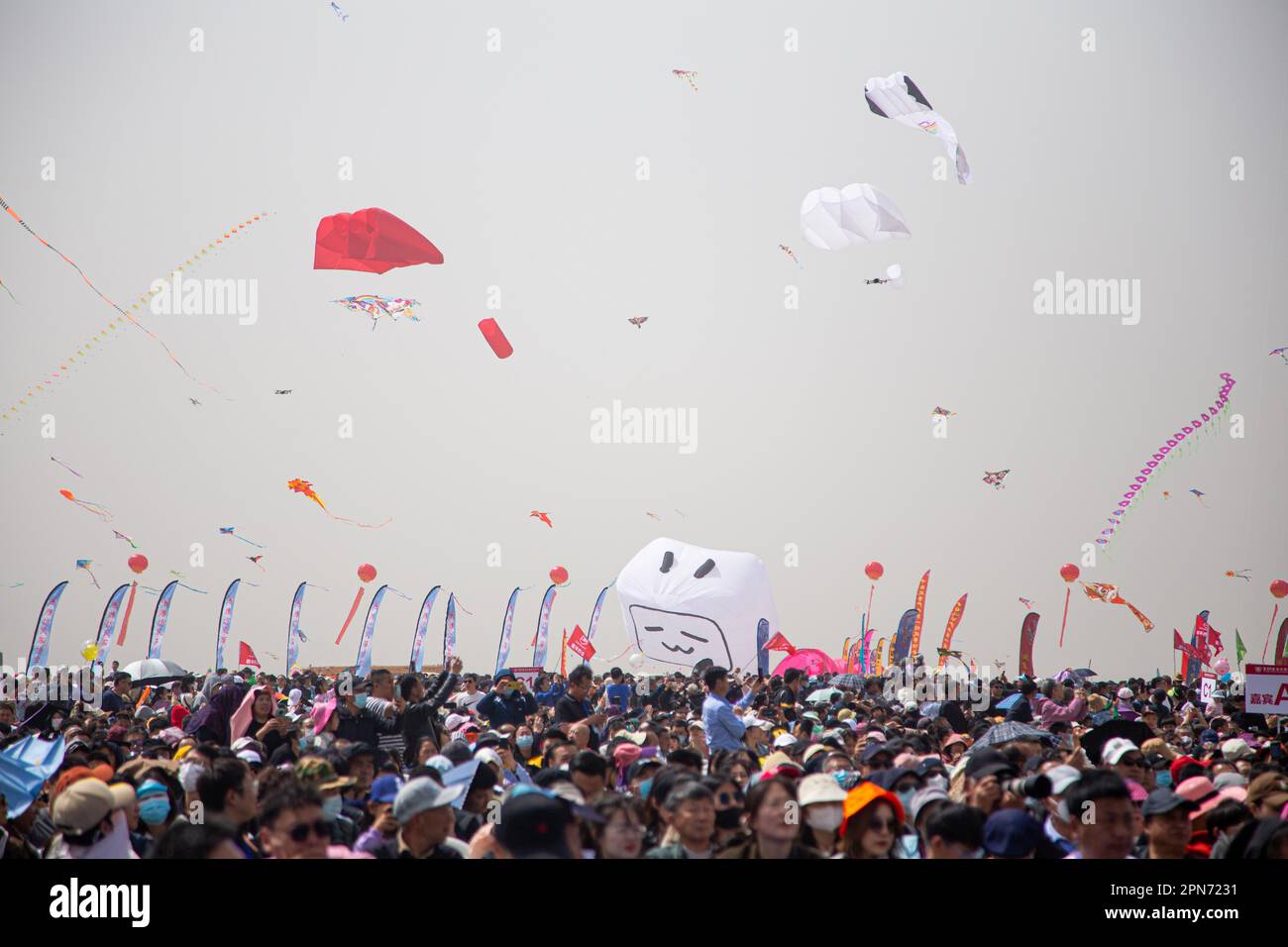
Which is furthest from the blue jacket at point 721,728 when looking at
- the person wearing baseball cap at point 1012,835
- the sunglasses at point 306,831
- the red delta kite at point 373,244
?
the red delta kite at point 373,244

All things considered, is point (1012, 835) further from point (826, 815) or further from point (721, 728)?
point (721, 728)

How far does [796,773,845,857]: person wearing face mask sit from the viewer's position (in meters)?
6.05

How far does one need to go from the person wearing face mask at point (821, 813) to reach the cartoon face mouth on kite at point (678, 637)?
27.0m

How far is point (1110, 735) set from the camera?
10.1m

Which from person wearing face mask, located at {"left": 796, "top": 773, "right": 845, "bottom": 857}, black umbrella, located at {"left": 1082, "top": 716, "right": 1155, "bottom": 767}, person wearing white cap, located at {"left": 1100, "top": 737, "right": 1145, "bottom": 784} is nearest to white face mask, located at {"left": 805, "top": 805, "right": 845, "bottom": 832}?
person wearing face mask, located at {"left": 796, "top": 773, "right": 845, "bottom": 857}

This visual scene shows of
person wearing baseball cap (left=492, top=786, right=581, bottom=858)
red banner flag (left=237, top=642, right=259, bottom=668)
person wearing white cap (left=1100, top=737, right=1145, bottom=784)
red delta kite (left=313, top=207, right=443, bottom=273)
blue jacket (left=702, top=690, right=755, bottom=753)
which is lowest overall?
red banner flag (left=237, top=642, right=259, bottom=668)

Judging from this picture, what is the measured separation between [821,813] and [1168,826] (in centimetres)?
179

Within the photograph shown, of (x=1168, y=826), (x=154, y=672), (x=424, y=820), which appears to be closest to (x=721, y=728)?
(x=1168, y=826)

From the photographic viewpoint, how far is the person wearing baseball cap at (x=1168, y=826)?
→ 6.07 metres

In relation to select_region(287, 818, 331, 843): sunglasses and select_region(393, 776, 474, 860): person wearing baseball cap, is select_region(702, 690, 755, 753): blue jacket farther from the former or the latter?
select_region(287, 818, 331, 843): sunglasses

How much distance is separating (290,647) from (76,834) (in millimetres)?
35882

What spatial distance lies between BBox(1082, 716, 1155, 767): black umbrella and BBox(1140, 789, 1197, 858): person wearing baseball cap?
3554 mm

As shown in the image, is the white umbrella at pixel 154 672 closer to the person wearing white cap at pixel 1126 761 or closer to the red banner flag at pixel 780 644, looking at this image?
the red banner flag at pixel 780 644
